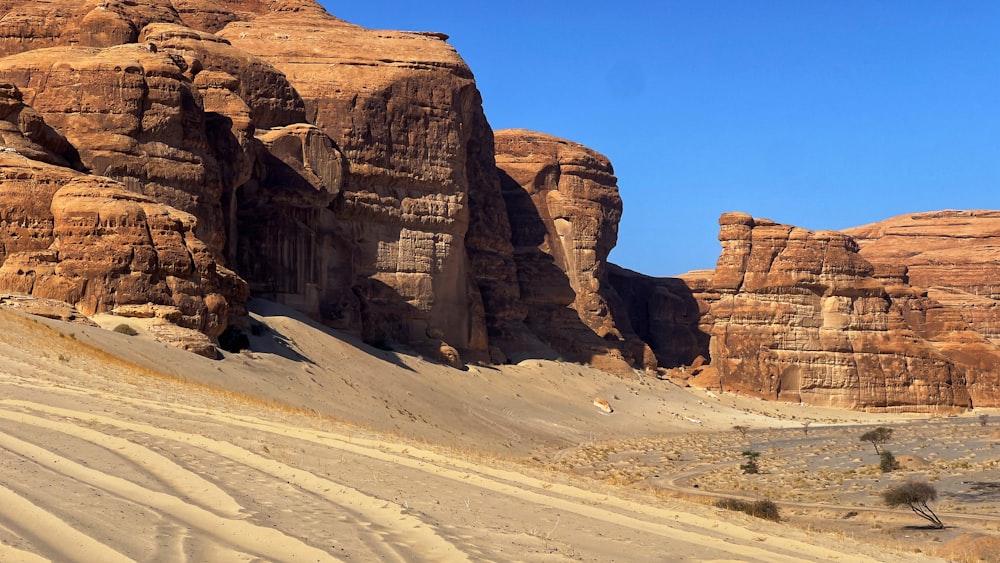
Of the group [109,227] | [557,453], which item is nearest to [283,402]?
[109,227]

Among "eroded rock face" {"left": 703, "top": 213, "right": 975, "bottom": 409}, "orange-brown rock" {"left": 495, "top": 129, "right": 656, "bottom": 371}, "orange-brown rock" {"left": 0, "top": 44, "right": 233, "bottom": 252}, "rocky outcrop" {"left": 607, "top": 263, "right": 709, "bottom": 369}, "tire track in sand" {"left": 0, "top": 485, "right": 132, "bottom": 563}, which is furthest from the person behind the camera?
"rocky outcrop" {"left": 607, "top": 263, "right": 709, "bottom": 369}

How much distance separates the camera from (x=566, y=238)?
63750 mm

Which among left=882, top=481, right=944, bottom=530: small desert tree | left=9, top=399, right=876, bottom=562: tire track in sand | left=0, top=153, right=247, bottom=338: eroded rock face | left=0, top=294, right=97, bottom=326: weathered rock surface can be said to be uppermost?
left=0, top=153, right=247, bottom=338: eroded rock face

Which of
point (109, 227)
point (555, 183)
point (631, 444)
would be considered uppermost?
point (555, 183)

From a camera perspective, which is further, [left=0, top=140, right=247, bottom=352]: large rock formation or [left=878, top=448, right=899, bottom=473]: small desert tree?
[left=878, top=448, right=899, bottom=473]: small desert tree

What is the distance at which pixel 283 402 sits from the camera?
26.7 meters

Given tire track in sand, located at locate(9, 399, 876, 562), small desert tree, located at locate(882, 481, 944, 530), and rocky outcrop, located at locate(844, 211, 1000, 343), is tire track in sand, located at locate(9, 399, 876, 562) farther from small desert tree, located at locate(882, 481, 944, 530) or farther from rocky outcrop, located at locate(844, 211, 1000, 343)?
rocky outcrop, located at locate(844, 211, 1000, 343)

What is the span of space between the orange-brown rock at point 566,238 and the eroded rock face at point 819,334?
5207mm

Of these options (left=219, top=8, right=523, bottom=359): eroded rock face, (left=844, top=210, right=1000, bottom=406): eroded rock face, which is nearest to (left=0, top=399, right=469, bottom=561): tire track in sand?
(left=219, top=8, right=523, bottom=359): eroded rock face

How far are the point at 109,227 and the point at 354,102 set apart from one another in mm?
18965

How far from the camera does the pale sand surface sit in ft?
30.0

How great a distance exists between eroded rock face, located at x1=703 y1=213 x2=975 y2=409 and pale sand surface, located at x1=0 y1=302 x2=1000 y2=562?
28078mm

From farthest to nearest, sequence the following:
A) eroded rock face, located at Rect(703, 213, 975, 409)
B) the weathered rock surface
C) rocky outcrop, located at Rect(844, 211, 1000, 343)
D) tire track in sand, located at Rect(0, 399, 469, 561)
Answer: rocky outcrop, located at Rect(844, 211, 1000, 343), eroded rock face, located at Rect(703, 213, 975, 409), the weathered rock surface, tire track in sand, located at Rect(0, 399, 469, 561)

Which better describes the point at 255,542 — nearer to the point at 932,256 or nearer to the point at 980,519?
the point at 980,519
